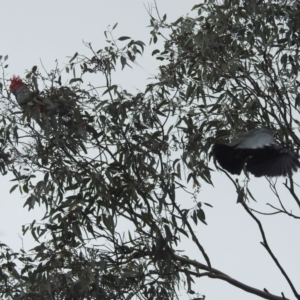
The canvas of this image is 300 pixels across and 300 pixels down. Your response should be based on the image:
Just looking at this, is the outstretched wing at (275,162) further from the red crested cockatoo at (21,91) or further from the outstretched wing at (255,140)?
the red crested cockatoo at (21,91)

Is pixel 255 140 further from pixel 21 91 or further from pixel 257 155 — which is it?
pixel 21 91

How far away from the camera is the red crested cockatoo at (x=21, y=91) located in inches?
230

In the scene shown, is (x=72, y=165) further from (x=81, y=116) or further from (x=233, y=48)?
(x=233, y=48)

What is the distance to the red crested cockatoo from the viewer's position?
5840 millimetres

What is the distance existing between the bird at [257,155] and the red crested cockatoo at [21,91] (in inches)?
48.1

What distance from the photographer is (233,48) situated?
6.79m

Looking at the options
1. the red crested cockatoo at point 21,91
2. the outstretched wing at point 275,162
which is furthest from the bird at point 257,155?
the red crested cockatoo at point 21,91

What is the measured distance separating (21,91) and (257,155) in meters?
1.50

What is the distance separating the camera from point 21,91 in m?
5.87

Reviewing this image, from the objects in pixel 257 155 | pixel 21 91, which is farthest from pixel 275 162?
pixel 21 91

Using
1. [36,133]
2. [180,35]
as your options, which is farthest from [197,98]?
[36,133]

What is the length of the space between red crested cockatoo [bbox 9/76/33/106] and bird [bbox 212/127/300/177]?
48.1 inches

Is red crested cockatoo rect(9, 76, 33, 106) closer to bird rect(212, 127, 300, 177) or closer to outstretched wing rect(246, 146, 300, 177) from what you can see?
bird rect(212, 127, 300, 177)

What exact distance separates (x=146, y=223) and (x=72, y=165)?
23.7 inches
